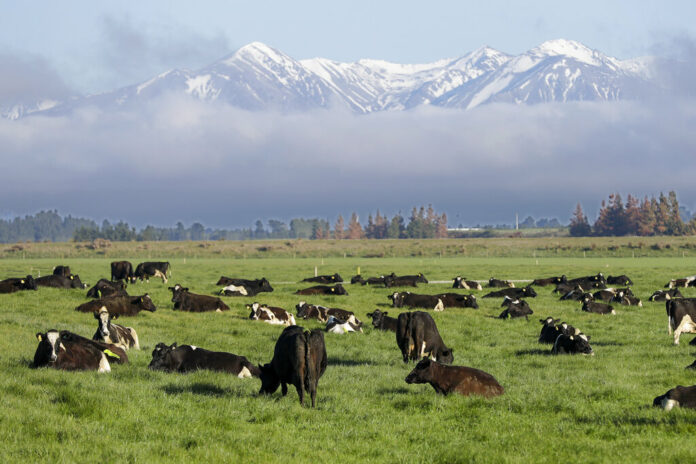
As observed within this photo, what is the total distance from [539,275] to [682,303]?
37373 millimetres

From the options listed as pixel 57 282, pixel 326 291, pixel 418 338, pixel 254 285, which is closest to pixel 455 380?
pixel 418 338

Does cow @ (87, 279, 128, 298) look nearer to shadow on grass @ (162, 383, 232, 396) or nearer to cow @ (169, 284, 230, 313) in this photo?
cow @ (169, 284, 230, 313)

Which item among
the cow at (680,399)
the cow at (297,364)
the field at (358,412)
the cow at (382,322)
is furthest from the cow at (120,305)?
the cow at (680,399)

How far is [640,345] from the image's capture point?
21.8 m

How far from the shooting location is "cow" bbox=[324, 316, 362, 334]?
987 inches

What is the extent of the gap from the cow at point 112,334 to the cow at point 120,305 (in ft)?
21.4

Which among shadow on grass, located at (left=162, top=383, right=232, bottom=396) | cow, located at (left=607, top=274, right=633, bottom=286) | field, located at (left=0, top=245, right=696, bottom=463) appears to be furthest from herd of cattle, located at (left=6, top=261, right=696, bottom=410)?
cow, located at (left=607, top=274, right=633, bottom=286)

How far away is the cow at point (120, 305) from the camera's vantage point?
27016 millimetres

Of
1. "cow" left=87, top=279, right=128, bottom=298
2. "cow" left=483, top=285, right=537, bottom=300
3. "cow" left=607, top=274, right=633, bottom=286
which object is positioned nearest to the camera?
"cow" left=87, top=279, right=128, bottom=298

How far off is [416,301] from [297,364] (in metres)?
20.0

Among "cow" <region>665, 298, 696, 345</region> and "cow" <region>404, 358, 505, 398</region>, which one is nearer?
"cow" <region>404, 358, 505, 398</region>

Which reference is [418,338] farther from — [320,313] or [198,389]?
[320,313]

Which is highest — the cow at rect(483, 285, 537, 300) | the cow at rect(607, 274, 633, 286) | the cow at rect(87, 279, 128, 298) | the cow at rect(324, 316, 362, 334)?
the cow at rect(87, 279, 128, 298)

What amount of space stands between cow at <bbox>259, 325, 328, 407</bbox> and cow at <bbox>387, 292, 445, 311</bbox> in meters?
18.6
